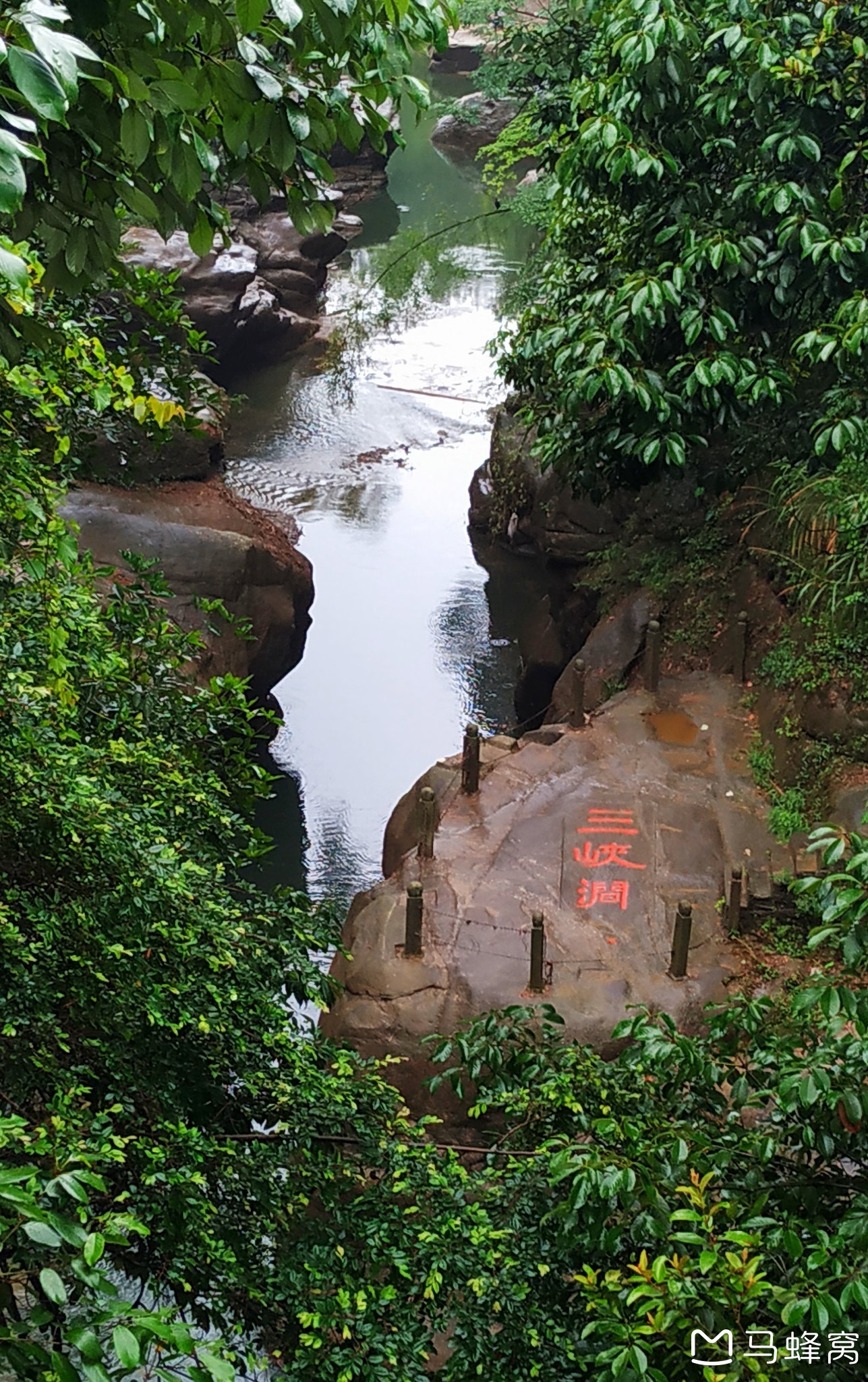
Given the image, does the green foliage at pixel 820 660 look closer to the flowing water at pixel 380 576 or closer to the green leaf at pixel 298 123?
the flowing water at pixel 380 576

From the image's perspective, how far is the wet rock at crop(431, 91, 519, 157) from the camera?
29500 millimetres

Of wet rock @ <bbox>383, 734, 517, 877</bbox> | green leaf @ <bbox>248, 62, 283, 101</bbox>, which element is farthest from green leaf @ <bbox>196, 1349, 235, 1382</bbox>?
wet rock @ <bbox>383, 734, 517, 877</bbox>

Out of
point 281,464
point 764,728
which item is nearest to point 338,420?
point 281,464

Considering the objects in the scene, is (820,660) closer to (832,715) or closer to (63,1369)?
(832,715)

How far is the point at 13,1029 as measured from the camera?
136 inches

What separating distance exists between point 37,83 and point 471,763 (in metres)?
7.48

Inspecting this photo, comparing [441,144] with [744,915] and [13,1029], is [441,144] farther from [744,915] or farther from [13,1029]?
[13,1029]

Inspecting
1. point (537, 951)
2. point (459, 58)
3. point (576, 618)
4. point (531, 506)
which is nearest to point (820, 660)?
point (537, 951)

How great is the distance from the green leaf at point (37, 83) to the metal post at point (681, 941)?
587cm

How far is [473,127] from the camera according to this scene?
30.7 metres

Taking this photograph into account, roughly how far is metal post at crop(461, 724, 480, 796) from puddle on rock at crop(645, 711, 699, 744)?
5.13 feet

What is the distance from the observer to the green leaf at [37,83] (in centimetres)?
191

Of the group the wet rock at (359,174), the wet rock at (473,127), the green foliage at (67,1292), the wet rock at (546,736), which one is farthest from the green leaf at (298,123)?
the wet rock at (359,174)

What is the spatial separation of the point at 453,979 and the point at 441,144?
30223 millimetres
